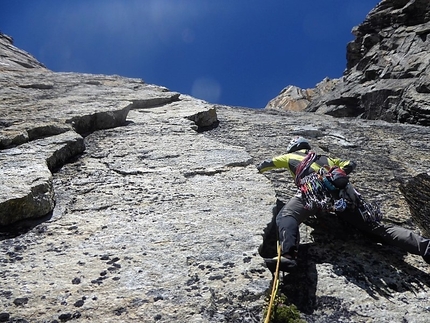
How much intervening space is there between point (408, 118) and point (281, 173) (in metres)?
11.2

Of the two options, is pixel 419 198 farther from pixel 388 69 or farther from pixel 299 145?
pixel 388 69

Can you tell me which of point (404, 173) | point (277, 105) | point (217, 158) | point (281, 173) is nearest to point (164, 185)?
point (217, 158)

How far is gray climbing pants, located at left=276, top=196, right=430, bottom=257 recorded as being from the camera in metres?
4.34

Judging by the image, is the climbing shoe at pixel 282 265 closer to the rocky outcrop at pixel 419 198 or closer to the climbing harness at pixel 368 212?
the climbing harness at pixel 368 212

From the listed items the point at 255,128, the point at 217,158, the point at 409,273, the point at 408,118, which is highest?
the point at 408,118

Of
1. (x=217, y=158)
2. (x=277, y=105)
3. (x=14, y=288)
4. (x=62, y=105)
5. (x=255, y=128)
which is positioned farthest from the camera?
(x=277, y=105)

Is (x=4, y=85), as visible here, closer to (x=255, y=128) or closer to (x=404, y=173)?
(x=255, y=128)

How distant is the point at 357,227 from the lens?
497cm

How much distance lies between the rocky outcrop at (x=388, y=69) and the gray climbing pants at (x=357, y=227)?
12140mm

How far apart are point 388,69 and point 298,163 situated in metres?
21.3

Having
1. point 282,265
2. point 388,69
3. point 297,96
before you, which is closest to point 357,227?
point 282,265

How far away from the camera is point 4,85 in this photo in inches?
426

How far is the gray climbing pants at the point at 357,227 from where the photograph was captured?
434cm

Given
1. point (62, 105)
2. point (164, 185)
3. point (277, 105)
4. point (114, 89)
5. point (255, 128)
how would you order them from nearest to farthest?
1. point (164, 185)
2. point (62, 105)
3. point (255, 128)
4. point (114, 89)
5. point (277, 105)
